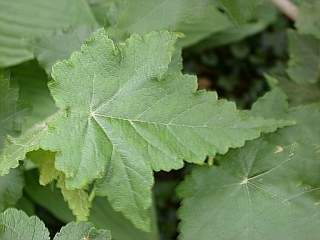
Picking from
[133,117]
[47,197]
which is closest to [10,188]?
[133,117]

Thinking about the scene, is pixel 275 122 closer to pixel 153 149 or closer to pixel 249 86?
pixel 153 149

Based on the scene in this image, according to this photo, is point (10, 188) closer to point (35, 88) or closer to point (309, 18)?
point (35, 88)

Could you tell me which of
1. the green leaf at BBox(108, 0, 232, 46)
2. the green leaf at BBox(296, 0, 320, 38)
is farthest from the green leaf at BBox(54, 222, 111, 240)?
the green leaf at BBox(296, 0, 320, 38)

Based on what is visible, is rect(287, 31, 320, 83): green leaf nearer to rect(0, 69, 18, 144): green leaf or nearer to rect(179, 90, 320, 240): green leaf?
rect(179, 90, 320, 240): green leaf

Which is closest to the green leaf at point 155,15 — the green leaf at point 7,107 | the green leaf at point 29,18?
the green leaf at point 7,107

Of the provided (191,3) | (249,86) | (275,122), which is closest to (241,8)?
(191,3)

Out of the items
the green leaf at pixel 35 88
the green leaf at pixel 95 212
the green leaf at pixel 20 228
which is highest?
the green leaf at pixel 20 228

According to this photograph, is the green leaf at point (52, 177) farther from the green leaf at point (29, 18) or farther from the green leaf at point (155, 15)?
the green leaf at point (29, 18)

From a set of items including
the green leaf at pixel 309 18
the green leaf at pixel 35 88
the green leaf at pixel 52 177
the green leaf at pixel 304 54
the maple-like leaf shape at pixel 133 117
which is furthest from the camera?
the green leaf at pixel 35 88
